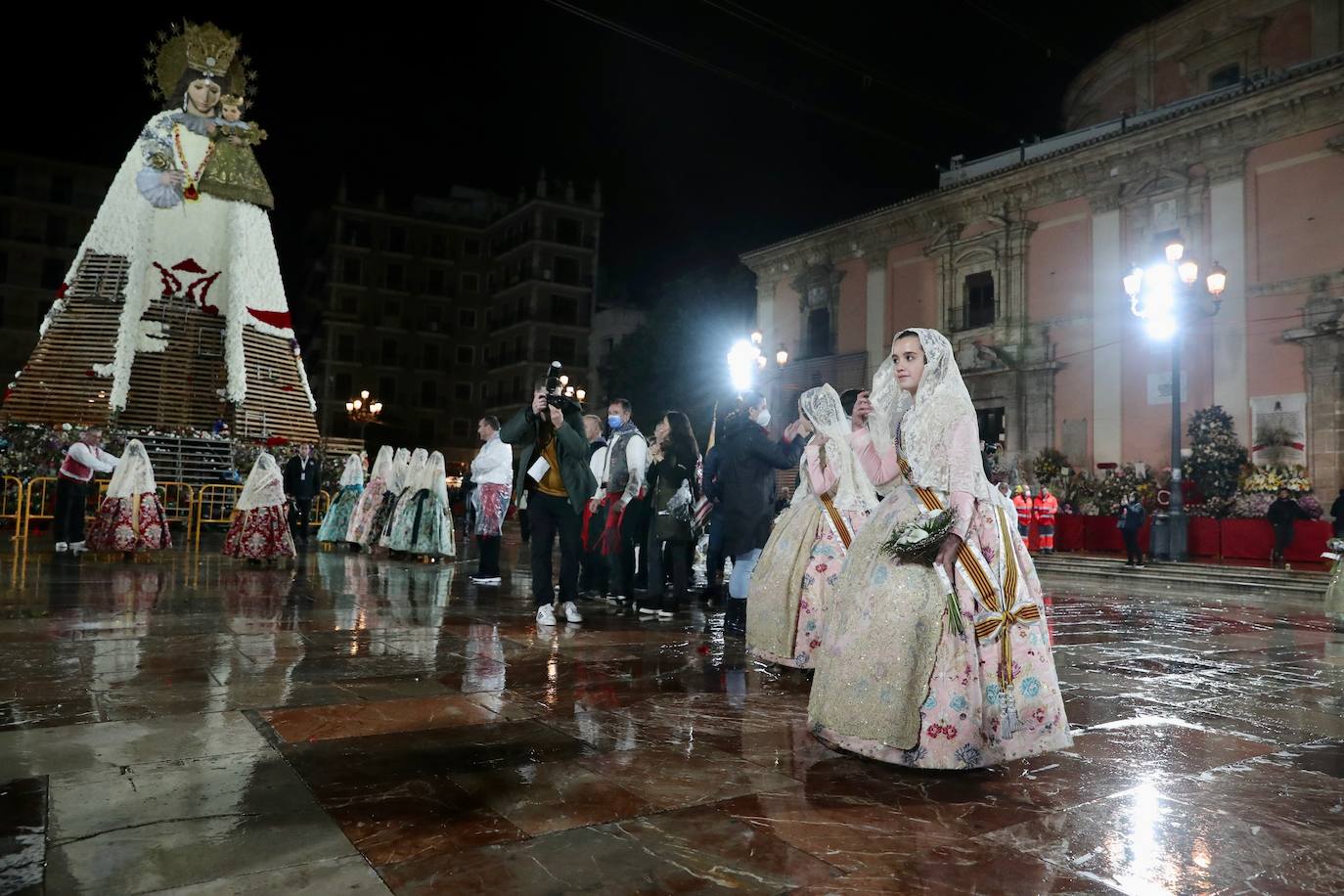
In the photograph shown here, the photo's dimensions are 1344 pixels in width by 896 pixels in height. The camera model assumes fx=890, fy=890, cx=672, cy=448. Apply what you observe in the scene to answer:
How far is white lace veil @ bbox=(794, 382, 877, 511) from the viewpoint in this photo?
5.10 meters

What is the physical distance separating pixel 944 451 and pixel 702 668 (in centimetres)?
226

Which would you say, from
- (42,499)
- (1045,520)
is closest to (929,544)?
(1045,520)

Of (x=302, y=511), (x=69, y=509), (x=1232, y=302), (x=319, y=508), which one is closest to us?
(x=69, y=509)

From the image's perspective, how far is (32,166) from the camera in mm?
49531

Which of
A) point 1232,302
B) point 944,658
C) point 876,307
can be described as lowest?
point 944,658

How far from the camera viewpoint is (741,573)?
644cm

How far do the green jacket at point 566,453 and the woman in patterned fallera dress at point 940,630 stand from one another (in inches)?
131

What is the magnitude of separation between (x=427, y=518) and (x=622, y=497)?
4986mm

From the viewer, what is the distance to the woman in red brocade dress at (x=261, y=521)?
10359 mm

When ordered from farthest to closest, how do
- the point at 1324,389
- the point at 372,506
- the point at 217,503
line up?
the point at 1324,389
the point at 217,503
the point at 372,506

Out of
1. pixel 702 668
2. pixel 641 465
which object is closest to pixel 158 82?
pixel 641 465

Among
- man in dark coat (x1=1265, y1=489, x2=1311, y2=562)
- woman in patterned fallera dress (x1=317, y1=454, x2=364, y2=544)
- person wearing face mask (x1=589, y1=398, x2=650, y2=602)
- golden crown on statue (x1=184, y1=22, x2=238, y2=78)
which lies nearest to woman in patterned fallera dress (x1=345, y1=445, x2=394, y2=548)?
woman in patterned fallera dress (x1=317, y1=454, x2=364, y2=544)

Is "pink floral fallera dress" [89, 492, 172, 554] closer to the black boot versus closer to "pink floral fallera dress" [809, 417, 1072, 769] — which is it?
the black boot

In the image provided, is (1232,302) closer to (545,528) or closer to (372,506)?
(372,506)
